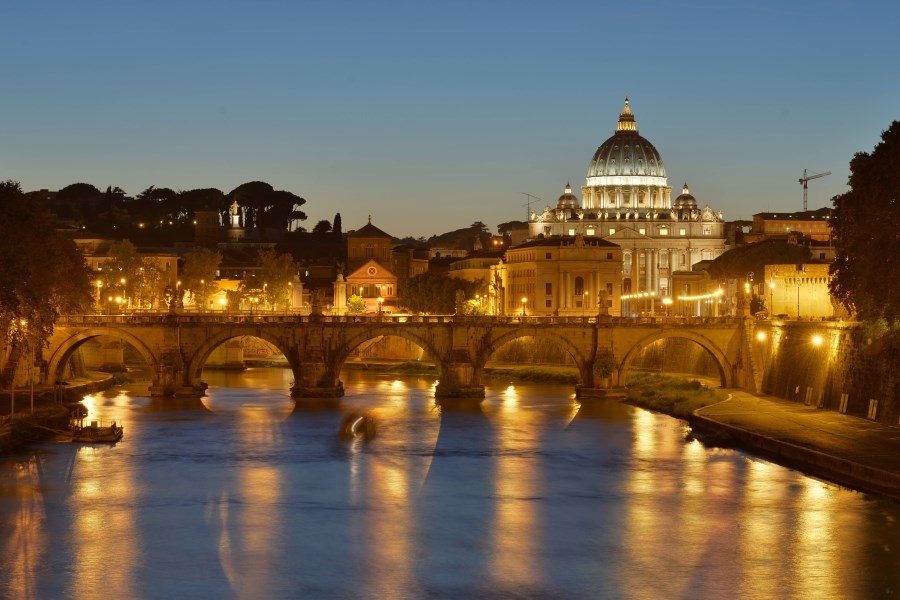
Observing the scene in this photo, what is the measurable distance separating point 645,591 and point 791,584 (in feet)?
11.8

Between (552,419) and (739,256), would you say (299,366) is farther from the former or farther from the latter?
(739,256)

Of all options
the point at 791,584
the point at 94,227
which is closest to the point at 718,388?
the point at 791,584

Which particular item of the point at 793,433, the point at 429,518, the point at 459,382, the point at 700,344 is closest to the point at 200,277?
the point at 459,382

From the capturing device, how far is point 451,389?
7088 centimetres

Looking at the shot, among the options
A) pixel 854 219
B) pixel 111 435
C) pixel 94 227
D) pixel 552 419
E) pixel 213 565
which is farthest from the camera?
pixel 94 227

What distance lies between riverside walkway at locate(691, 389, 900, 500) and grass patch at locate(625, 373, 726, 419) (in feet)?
8.10

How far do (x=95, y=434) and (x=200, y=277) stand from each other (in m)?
64.2

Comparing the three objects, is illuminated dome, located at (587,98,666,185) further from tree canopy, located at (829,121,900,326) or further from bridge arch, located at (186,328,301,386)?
tree canopy, located at (829,121,900,326)

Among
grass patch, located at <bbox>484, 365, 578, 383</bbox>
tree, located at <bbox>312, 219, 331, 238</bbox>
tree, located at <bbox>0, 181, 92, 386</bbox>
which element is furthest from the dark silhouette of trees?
tree, located at <bbox>0, 181, 92, 386</bbox>

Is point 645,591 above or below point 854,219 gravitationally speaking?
below

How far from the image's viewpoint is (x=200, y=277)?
117688mm

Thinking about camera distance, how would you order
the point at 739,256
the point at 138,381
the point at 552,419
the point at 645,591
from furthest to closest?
1. the point at 739,256
2. the point at 138,381
3. the point at 552,419
4. the point at 645,591

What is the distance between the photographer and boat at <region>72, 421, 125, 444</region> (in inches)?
2131

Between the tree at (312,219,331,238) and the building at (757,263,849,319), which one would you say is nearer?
the building at (757,263,849,319)
